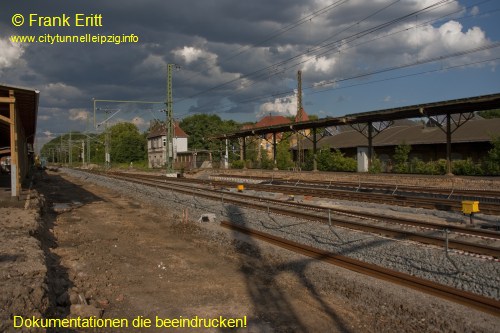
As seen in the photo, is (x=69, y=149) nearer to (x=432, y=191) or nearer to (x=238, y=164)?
(x=238, y=164)

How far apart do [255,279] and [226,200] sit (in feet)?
40.9

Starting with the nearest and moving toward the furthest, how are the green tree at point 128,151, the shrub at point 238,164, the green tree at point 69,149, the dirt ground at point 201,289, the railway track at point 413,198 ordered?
the dirt ground at point 201,289, the railway track at point 413,198, the shrub at point 238,164, the green tree at point 69,149, the green tree at point 128,151

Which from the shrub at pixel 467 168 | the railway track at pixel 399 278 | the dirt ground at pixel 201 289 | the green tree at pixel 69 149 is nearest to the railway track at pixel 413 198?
the railway track at pixel 399 278

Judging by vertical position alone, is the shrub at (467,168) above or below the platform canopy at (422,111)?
below

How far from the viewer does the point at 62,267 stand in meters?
9.32

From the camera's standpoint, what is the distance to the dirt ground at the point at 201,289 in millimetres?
6355

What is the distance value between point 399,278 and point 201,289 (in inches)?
142

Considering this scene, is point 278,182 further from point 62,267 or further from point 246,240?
point 62,267

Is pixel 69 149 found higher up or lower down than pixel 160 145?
lower down

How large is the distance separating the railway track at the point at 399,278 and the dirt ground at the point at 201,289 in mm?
269

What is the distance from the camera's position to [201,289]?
801cm

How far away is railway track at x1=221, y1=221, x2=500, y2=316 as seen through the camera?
22.5 ft

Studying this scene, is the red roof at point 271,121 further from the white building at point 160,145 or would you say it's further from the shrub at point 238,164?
the shrub at point 238,164

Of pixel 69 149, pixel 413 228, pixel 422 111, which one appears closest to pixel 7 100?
pixel 413 228
